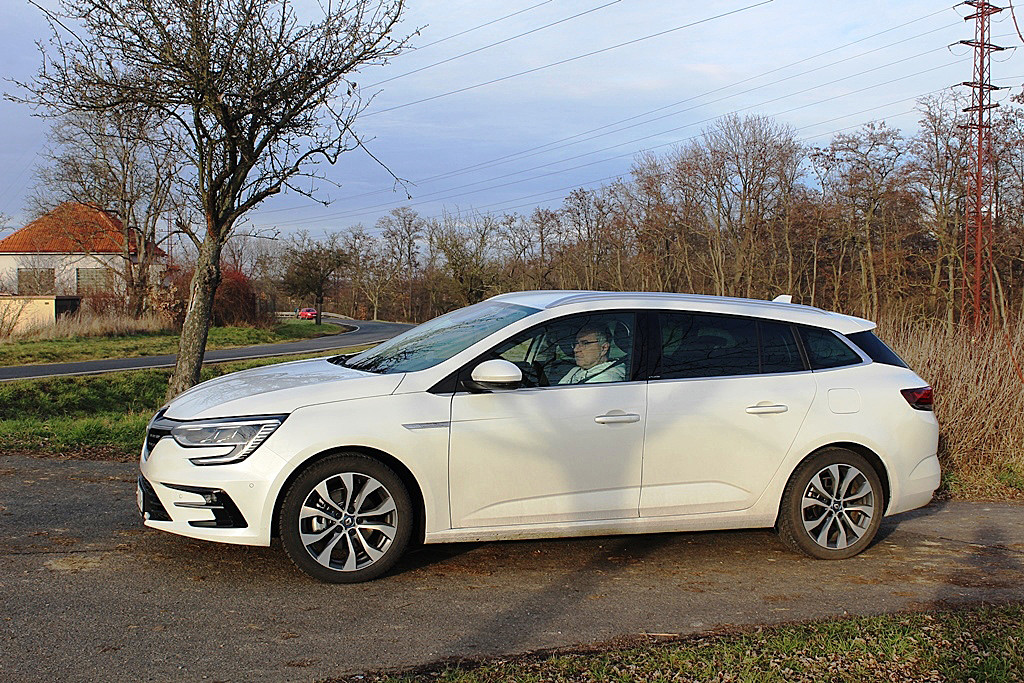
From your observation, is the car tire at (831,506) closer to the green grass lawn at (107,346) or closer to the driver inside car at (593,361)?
the driver inside car at (593,361)

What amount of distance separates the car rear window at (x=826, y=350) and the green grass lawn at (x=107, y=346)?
78.3 feet

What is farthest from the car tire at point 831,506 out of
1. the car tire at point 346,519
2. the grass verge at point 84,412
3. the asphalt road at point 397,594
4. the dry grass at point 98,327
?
the dry grass at point 98,327

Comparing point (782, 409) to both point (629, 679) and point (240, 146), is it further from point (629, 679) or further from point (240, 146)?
point (240, 146)

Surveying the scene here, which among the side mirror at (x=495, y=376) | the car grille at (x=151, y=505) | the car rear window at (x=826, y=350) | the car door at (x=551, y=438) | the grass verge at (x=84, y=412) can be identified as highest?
the car rear window at (x=826, y=350)

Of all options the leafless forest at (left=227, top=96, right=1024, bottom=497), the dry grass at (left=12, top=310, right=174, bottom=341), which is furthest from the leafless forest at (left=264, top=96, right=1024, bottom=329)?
the dry grass at (left=12, top=310, right=174, bottom=341)

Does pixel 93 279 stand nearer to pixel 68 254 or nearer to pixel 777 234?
pixel 68 254

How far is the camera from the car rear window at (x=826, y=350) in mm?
5941

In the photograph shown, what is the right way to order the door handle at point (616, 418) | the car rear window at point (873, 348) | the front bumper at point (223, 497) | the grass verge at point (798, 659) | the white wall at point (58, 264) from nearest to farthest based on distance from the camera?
the grass verge at point (798, 659), the front bumper at point (223, 497), the door handle at point (616, 418), the car rear window at point (873, 348), the white wall at point (58, 264)

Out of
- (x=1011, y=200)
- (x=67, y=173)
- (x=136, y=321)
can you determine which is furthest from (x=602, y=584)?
(x=67, y=173)

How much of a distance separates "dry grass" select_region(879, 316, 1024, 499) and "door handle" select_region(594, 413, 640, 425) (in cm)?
424

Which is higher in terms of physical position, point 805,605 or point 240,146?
point 240,146

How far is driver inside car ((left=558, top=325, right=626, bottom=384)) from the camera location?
555 cm

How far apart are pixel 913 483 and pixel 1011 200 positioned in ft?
84.5

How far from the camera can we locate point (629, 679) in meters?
3.72
